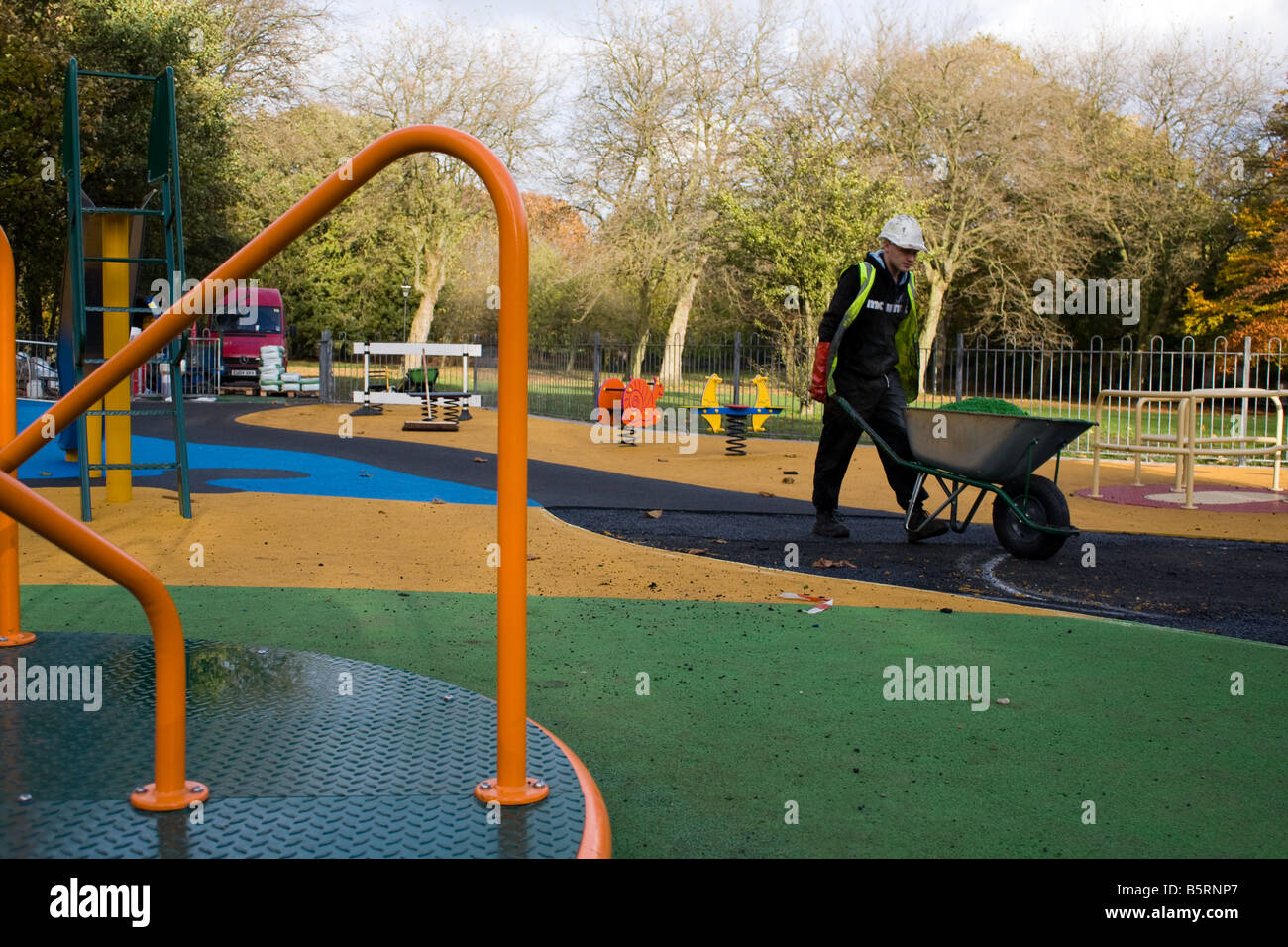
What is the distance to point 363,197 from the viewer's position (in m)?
34.8

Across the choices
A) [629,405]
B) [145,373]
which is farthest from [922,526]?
[145,373]

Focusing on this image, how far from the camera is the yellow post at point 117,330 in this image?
8352mm

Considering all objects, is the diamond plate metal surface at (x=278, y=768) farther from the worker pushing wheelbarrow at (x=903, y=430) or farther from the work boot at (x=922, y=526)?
the work boot at (x=922, y=526)

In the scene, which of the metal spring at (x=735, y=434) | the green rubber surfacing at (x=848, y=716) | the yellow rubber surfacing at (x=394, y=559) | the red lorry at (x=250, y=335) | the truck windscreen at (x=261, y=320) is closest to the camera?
the green rubber surfacing at (x=848, y=716)

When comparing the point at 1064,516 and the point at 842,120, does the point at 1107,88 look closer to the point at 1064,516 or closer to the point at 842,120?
the point at 842,120

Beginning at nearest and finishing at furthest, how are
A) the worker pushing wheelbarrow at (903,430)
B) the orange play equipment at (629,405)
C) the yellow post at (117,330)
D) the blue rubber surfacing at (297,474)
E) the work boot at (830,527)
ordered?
1. the worker pushing wheelbarrow at (903,430)
2. the work boot at (830,527)
3. the yellow post at (117,330)
4. the blue rubber surfacing at (297,474)
5. the orange play equipment at (629,405)

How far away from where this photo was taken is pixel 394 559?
6.77 m

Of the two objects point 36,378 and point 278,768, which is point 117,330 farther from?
point 36,378

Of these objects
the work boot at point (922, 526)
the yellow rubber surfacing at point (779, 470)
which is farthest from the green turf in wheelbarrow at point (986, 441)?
Result: the yellow rubber surfacing at point (779, 470)

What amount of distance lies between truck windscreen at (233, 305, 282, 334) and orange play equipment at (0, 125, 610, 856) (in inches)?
1126

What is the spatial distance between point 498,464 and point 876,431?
18.3 feet

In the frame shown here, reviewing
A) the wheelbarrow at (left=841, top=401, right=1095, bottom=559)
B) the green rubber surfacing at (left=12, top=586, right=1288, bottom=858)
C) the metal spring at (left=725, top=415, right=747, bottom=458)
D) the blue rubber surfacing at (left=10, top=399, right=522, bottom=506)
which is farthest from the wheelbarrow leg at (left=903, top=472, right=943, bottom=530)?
the metal spring at (left=725, top=415, right=747, bottom=458)

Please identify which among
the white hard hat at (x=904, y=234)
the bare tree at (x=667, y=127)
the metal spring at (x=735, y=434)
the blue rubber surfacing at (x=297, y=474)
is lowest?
the blue rubber surfacing at (x=297, y=474)

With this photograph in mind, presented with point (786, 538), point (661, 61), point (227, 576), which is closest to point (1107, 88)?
point (661, 61)
